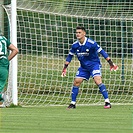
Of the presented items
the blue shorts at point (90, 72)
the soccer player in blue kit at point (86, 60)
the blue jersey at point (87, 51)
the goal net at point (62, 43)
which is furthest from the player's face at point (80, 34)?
the goal net at point (62, 43)

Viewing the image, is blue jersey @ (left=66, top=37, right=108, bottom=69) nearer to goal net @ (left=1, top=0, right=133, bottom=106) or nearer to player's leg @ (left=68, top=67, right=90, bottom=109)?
player's leg @ (left=68, top=67, right=90, bottom=109)

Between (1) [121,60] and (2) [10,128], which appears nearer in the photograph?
→ (2) [10,128]

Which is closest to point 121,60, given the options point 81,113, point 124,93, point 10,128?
point 124,93

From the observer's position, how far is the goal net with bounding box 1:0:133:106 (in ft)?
52.4

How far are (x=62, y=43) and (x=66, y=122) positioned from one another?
261 inches

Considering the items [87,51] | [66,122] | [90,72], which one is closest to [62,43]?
[90,72]

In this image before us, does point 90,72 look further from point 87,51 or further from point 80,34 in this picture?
point 80,34

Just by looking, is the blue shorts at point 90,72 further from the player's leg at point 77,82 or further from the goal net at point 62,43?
the goal net at point 62,43

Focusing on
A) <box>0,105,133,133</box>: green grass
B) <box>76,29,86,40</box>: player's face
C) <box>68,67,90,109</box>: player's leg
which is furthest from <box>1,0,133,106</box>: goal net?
<box>0,105,133,133</box>: green grass

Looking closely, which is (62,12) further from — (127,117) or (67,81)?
(127,117)

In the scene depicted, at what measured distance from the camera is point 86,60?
14.1m

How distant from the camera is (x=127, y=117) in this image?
11266 mm

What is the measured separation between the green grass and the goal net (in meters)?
3.67

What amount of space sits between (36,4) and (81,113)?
15.3 feet
